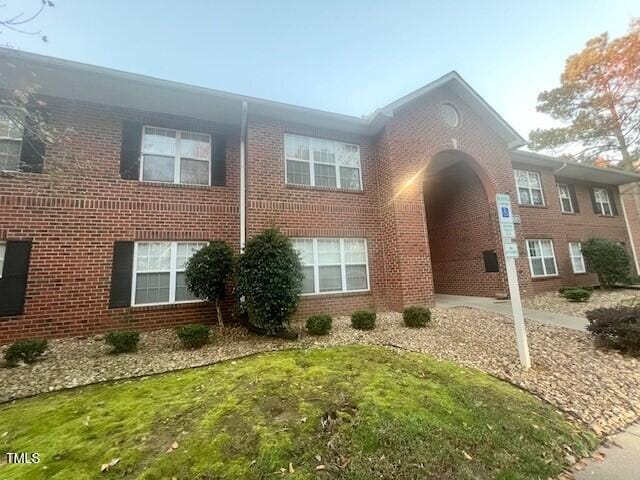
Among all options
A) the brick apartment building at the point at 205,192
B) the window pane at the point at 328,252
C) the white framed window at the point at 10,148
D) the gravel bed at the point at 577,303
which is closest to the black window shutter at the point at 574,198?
the gravel bed at the point at 577,303

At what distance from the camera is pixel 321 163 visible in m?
9.74

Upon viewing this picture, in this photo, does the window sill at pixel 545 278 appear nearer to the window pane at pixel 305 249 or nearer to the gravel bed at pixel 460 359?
the gravel bed at pixel 460 359

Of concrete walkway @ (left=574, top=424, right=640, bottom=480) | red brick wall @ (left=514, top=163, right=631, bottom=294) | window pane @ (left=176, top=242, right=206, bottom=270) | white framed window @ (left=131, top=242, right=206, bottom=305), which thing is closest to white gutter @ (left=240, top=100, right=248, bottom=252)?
window pane @ (left=176, top=242, right=206, bottom=270)

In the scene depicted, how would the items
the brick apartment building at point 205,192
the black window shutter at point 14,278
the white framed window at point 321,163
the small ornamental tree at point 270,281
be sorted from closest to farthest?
1. the small ornamental tree at point 270,281
2. the black window shutter at point 14,278
3. the brick apartment building at point 205,192
4. the white framed window at point 321,163

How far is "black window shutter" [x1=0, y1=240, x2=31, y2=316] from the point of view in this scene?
21.1ft

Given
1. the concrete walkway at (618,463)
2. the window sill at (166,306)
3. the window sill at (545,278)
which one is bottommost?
the concrete walkway at (618,463)

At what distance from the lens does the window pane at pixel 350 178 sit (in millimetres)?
9977

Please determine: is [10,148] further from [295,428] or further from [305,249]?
[295,428]

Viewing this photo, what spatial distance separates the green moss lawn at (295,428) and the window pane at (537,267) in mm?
11186

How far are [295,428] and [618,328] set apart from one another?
646 cm

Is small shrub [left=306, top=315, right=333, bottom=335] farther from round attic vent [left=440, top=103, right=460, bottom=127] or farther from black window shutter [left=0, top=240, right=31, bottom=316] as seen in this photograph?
round attic vent [left=440, top=103, right=460, bottom=127]

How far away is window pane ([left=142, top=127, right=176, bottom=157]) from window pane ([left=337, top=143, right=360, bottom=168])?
17.4 feet

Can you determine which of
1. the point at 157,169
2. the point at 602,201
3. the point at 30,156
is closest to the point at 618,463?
the point at 157,169

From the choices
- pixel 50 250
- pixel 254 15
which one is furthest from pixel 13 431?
pixel 254 15
